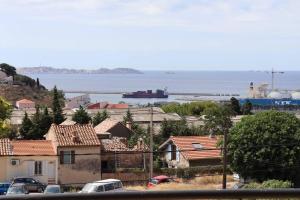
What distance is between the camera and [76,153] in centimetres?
2783

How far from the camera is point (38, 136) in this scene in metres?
43.2

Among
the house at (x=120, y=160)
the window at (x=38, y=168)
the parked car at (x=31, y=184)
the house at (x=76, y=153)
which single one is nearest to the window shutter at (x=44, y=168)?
the window at (x=38, y=168)

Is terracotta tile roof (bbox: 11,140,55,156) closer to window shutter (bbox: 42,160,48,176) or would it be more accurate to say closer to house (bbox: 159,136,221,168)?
window shutter (bbox: 42,160,48,176)

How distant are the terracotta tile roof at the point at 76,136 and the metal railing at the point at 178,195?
86.7 ft

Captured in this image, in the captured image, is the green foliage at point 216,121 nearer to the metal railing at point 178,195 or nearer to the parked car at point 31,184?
the parked car at point 31,184

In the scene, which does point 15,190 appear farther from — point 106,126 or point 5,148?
point 106,126

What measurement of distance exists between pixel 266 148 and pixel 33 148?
10.2m

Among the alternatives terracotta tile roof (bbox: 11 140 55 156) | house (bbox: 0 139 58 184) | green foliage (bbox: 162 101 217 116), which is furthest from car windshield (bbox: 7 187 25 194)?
green foliage (bbox: 162 101 217 116)

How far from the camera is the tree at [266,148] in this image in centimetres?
2358

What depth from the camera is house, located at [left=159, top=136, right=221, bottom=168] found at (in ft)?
104

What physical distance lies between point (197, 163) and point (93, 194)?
1185 inches

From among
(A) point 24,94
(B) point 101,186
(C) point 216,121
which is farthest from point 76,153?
(A) point 24,94

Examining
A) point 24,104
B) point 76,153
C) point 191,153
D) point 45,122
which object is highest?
point 24,104

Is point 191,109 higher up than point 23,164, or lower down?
higher up
